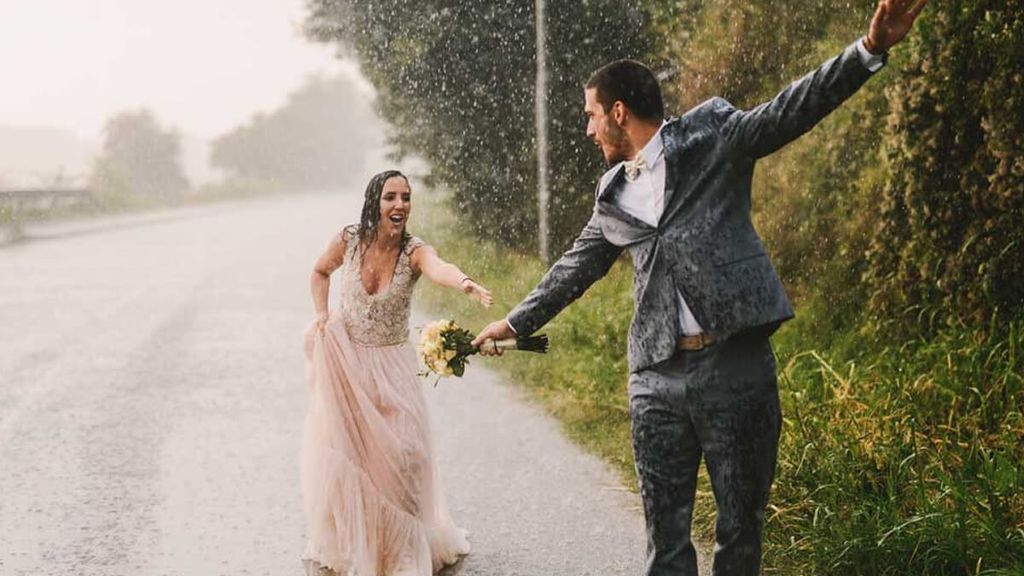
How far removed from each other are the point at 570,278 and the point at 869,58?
1148 millimetres

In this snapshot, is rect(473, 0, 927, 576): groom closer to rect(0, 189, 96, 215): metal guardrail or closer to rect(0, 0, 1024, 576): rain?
rect(0, 0, 1024, 576): rain

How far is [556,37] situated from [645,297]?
11795 millimetres

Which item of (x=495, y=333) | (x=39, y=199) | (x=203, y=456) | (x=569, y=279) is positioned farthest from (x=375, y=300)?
(x=39, y=199)

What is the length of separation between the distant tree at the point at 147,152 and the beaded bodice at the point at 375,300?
38242 mm

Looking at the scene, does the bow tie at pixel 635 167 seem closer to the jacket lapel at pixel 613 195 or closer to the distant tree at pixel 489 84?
the jacket lapel at pixel 613 195

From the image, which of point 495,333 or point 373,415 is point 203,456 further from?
point 495,333

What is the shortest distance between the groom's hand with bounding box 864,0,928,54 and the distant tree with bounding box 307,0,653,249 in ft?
37.0

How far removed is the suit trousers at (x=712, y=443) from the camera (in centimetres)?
314

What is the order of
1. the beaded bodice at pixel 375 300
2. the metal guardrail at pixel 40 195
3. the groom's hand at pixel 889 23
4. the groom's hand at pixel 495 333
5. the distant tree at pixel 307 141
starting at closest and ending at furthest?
the groom's hand at pixel 889 23 → the groom's hand at pixel 495 333 → the beaded bodice at pixel 375 300 → the metal guardrail at pixel 40 195 → the distant tree at pixel 307 141

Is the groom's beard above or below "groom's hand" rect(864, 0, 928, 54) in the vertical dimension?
below

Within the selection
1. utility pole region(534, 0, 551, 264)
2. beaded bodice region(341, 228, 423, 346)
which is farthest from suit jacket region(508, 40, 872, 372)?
utility pole region(534, 0, 551, 264)

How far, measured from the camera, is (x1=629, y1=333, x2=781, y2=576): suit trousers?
3141 millimetres

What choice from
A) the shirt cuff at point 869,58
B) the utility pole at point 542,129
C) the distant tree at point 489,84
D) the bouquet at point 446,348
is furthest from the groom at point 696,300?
the distant tree at point 489,84

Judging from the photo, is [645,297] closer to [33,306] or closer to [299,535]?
[299,535]
